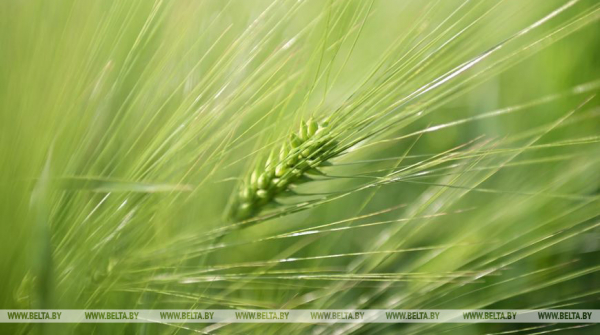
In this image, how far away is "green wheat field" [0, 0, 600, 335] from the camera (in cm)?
74

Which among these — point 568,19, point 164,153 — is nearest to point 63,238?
point 164,153

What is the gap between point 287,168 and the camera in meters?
0.71

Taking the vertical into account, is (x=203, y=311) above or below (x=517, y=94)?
below

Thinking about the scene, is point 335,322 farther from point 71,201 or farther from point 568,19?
point 568,19

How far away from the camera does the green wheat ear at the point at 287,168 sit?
0.70 m

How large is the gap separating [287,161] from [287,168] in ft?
0.03

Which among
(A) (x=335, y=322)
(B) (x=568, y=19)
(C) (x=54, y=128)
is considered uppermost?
(B) (x=568, y=19)

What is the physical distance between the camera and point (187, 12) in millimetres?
830

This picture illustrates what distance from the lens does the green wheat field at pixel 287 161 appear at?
2.44ft

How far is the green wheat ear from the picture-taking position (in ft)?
2.30

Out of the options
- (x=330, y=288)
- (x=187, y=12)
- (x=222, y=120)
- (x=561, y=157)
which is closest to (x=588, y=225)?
(x=561, y=157)

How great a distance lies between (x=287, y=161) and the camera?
707mm

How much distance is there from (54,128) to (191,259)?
0.84ft

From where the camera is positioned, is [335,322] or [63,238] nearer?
[63,238]
